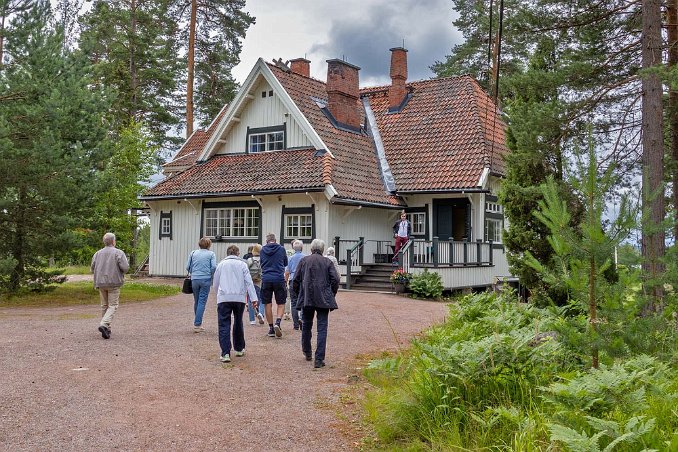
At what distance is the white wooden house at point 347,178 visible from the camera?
21.9 metres

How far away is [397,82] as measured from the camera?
27609 millimetres

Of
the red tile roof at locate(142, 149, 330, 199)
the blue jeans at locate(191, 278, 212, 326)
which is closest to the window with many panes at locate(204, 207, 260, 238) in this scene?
the red tile roof at locate(142, 149, 330, 199)

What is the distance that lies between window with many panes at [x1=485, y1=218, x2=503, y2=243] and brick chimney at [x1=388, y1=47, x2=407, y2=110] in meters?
6.78

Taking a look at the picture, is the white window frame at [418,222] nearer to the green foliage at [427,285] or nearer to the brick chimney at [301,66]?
the green foliage at [427,285]

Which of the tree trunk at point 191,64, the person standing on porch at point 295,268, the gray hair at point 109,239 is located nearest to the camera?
the gray hair at point 109,239

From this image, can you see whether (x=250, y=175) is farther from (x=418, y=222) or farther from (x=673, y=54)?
(x=673, y=54)

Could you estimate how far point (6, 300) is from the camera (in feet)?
56.5

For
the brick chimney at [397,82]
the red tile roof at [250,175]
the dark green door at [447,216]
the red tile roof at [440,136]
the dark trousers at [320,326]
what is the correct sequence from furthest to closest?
the brick chimney at [397,82] < the dark green door at [447,216] < the red tile roof at [440,136] < the red tile roof at [250,175] < the dark trousers at [320,326]

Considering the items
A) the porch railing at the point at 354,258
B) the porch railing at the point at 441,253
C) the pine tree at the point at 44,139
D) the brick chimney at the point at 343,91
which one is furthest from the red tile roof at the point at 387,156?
the pine tree at the point at 44,139

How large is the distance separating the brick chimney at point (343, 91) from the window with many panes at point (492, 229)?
671 centimetres

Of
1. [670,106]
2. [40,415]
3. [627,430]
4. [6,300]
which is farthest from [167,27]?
[627,430]

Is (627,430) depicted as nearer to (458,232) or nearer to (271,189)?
(271,189)

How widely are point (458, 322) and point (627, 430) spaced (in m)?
6.39

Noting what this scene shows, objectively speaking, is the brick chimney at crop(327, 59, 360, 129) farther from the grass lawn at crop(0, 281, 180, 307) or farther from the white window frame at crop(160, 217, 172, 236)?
the grass lawn at crop(0, 281, 180, 307)
